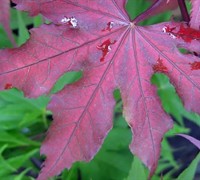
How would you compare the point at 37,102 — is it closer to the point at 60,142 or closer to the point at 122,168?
the point at 122,168

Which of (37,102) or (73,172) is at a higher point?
(37,102)

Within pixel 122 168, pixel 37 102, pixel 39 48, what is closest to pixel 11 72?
pixel 39 48

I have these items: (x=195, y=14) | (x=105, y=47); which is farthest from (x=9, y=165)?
(x=195, y=14)

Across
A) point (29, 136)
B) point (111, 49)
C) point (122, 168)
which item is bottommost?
point (122, 168)

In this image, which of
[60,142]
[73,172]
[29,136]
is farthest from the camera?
[29,136]

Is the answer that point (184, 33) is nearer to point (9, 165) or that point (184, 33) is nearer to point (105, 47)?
point (105, 47)

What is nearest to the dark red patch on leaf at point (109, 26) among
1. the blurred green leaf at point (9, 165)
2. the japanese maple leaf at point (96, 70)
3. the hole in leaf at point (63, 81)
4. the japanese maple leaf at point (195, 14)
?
the japanese maple leaf at point (96, 70)

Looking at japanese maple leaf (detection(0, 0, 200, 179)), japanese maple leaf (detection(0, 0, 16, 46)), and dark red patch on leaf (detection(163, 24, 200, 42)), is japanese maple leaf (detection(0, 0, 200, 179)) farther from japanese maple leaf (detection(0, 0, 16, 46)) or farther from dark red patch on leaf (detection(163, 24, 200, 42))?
japanese maple leaf (detection(0, 0, 16, 46))

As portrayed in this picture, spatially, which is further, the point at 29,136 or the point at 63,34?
the point at 29,136
